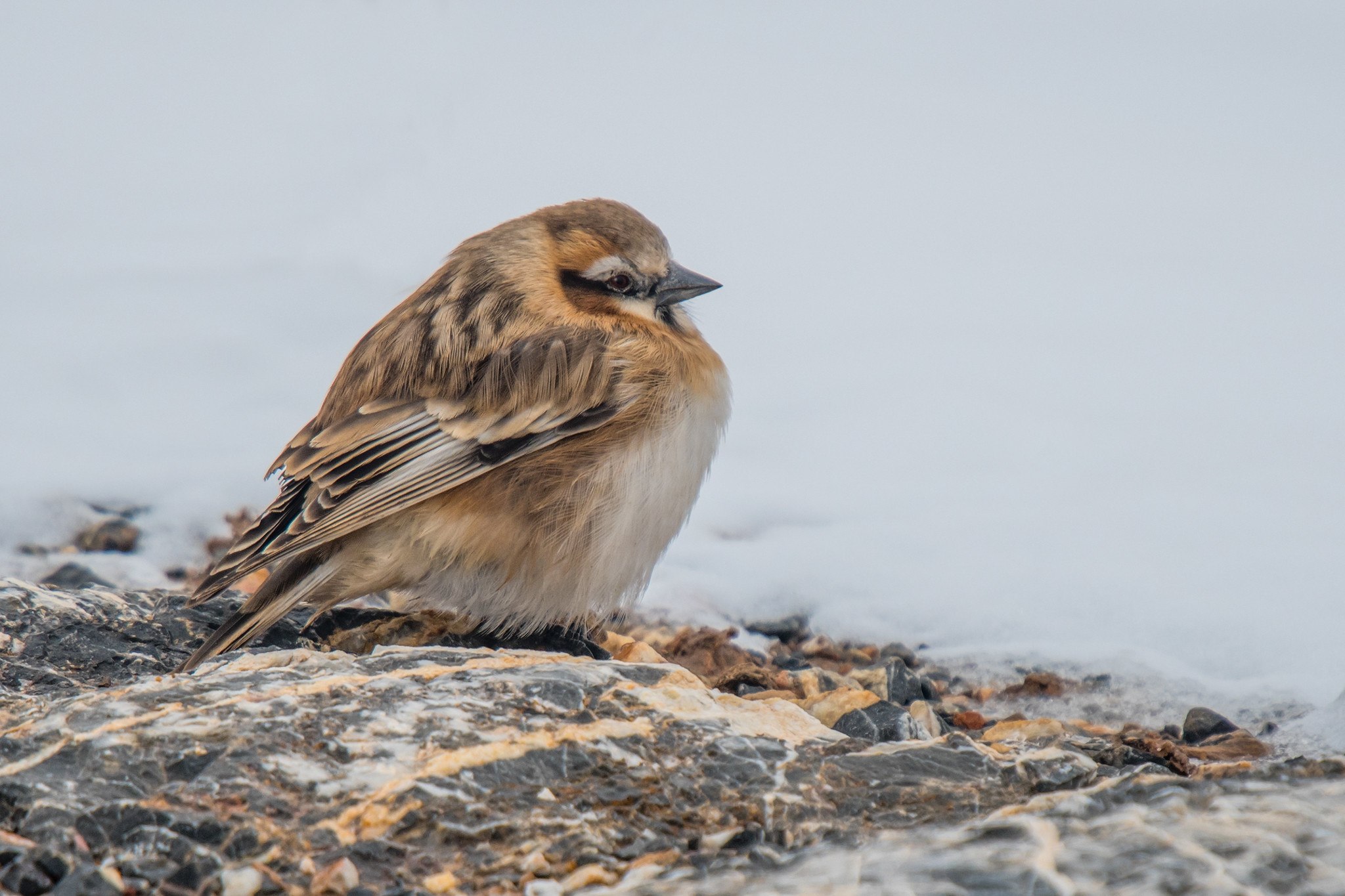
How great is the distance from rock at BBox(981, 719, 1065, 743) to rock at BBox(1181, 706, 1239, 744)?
17.9 inches

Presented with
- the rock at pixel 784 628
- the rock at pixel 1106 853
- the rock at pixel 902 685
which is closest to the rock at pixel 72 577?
the rock at pixel 784 628

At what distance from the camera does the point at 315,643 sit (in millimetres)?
4359

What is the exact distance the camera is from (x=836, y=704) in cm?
398

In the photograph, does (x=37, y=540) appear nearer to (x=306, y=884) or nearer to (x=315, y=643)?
(x=315, y=643)

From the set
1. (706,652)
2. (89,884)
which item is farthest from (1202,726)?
(89,884)

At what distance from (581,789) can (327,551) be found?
1962 mm

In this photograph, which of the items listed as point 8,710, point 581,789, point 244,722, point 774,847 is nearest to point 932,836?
point 774,847

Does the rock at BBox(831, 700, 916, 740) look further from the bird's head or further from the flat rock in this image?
the bird's head

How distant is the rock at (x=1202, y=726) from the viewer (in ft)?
14.3

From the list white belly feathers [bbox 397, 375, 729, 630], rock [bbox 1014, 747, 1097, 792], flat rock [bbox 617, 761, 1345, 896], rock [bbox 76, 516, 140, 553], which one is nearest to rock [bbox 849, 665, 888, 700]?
white belly feathers [bbox 397, 375, 729, 630]

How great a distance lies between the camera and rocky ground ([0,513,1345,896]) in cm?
226

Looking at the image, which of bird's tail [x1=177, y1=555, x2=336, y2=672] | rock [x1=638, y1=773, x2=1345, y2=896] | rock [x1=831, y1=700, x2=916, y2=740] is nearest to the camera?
rock [x1=638, y1=773, x2=1345, y2=896]

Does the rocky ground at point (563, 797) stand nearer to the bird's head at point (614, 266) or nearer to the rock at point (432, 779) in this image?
the rock at point (432, 779)

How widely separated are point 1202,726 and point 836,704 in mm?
1325
